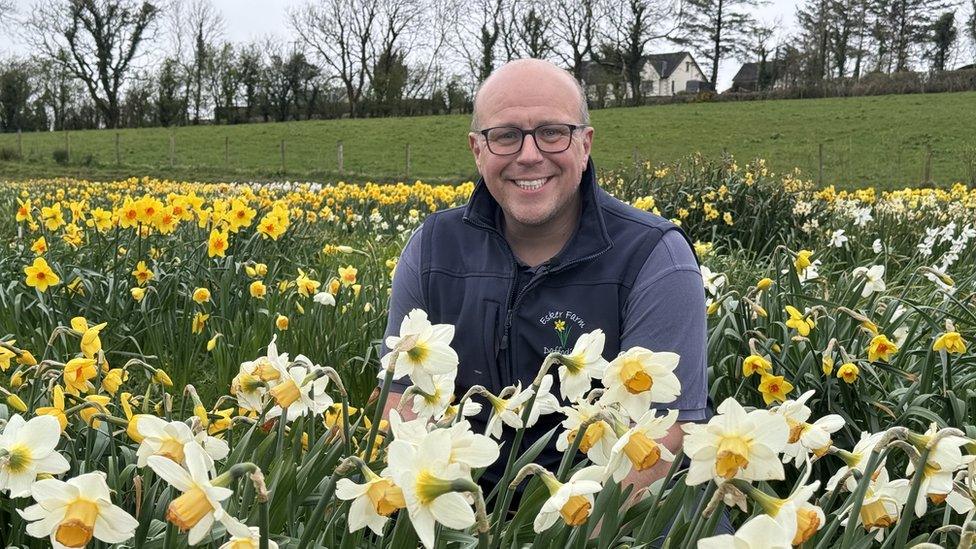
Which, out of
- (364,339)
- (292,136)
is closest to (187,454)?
(364,339)

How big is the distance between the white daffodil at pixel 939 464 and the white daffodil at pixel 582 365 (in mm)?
376

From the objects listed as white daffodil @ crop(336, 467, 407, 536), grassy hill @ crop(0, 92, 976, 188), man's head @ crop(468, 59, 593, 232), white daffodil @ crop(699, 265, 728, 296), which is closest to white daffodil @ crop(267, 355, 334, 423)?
white daffodil @ crop(336, 467, 407, 536)

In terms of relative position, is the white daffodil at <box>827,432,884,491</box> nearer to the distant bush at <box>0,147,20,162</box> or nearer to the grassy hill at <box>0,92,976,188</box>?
the grassy hill at <box>0,92,976,188</box>

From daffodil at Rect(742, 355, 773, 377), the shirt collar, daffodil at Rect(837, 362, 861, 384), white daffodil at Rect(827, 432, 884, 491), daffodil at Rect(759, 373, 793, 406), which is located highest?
the shirt collar

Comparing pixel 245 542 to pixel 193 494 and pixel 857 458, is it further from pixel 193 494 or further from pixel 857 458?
pixel 857 458

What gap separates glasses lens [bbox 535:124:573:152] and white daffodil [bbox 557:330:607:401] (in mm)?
1049

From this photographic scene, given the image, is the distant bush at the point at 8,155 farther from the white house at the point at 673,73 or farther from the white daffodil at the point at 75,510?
the white house at the point at 673,73

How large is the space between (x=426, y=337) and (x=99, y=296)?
299 cm

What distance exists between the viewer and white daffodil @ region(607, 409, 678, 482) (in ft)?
2.83

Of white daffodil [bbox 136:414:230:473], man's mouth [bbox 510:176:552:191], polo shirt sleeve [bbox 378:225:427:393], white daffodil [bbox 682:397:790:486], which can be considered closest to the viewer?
white daffodil [bbox 682:397:790:486]

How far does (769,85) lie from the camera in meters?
44.2

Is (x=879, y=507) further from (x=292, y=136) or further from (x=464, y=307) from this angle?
(x=292, y=136)

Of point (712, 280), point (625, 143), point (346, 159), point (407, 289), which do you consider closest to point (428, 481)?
point (407, 289)

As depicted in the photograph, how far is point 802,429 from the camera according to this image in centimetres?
100
